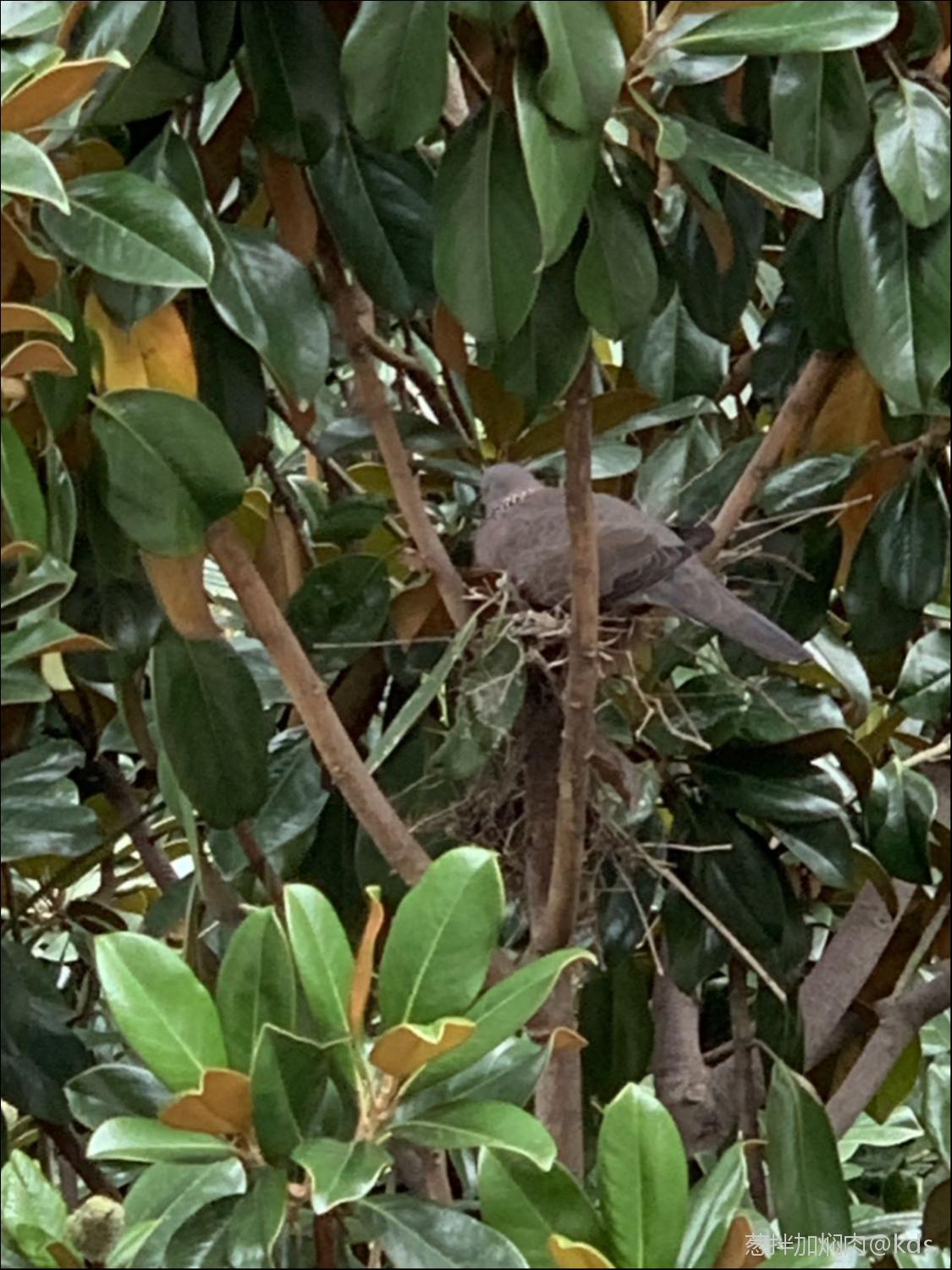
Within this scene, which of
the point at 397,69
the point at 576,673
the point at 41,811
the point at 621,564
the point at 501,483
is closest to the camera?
the point at 397,69

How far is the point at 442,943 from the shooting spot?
25.5 inches

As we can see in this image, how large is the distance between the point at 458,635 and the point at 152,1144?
39cm

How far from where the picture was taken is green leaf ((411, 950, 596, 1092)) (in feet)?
2.07

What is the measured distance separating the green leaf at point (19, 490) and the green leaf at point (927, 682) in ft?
2.09

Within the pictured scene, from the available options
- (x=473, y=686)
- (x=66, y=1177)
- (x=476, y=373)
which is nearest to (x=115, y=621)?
(x=473, y=686)

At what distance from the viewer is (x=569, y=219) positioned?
2.29ft

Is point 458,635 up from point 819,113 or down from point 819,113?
down

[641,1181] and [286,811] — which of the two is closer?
[641,1181]

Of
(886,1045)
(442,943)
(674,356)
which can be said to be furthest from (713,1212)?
(674,356)

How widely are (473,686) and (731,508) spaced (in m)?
0.20

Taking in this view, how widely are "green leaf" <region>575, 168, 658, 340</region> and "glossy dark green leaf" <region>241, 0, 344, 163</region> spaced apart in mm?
141

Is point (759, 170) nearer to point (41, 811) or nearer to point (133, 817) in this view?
point (41, 811)

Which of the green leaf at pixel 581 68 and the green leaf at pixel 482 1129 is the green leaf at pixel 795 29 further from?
the green leaf at pixel 482 1129

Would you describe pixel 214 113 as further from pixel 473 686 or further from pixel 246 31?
pixel 473 686
